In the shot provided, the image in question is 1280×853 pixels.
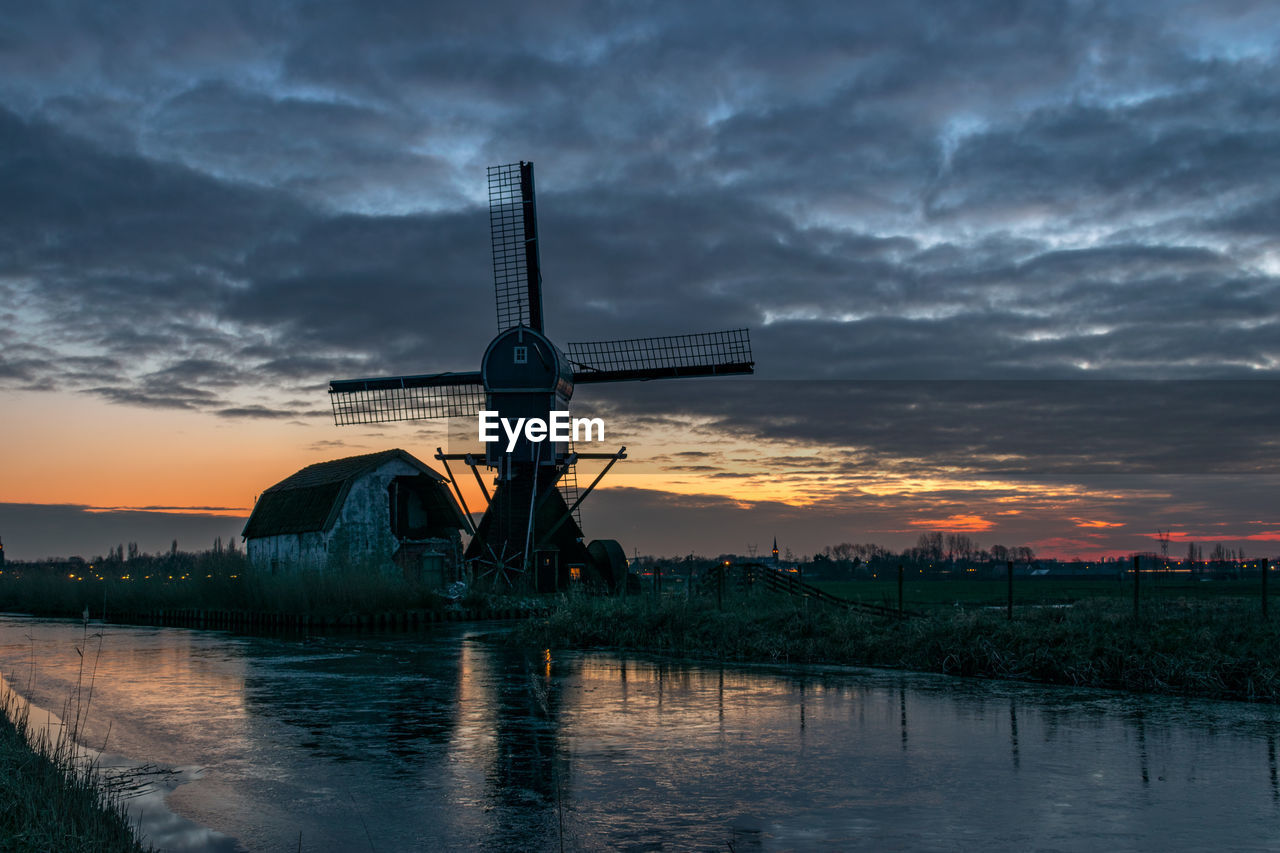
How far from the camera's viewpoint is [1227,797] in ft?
27.8

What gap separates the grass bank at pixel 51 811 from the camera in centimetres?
616

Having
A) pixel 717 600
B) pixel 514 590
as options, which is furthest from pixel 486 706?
pixel 514 590

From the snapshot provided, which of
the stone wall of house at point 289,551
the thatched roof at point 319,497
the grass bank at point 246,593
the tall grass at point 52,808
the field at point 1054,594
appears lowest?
the field at point 1054,594

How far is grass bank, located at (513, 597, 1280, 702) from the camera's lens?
1533 centimetres

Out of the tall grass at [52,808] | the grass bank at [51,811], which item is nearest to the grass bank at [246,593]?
the tall grass at [52,808]

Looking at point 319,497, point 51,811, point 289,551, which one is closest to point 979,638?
point 51,811

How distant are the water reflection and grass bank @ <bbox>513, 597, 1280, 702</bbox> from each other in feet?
4.50

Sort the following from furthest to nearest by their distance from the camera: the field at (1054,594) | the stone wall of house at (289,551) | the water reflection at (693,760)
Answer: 1. the stone wall of house at (289,551)
2. the field at (1054,594)
3. the water reflection at (693,760)

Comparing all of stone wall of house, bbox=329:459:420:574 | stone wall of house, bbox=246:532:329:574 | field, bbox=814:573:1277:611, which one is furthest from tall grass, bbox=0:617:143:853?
stone wall of house, bbox=329:459:420:574

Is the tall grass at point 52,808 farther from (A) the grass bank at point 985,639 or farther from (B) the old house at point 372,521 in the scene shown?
(B) the old house at point 372,521

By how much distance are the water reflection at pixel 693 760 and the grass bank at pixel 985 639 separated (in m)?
1.37

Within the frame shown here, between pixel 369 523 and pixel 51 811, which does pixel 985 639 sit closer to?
pixel 51 811

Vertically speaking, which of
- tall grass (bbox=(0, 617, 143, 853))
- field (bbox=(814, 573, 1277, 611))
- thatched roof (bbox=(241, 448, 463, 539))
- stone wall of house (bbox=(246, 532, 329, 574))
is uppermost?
thatched roof (bbox=(241, 448, 463, 539))

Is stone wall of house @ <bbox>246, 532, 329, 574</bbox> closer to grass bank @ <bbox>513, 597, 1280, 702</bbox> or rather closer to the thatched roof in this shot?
the thatched roof
